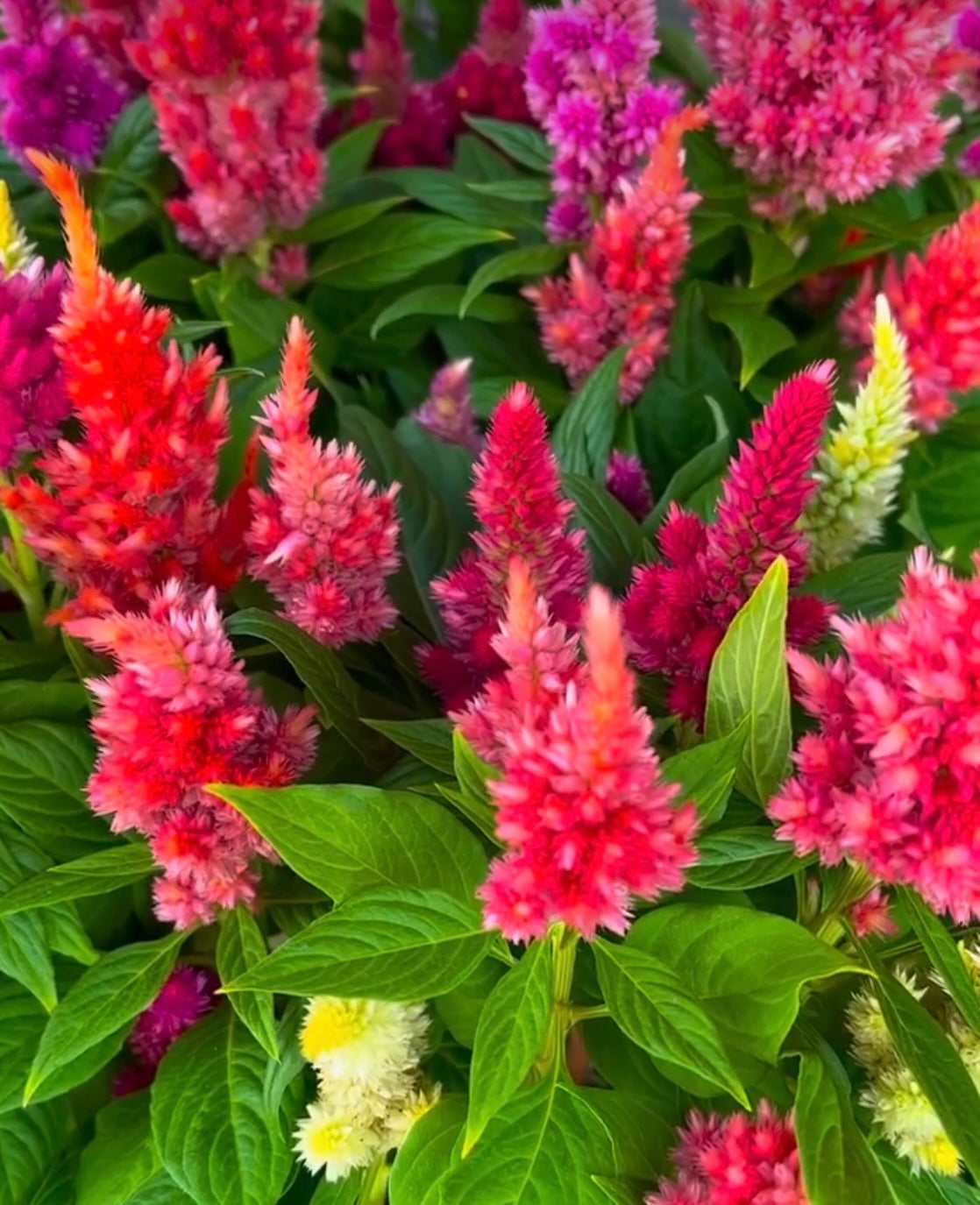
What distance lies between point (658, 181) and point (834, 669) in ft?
1.69

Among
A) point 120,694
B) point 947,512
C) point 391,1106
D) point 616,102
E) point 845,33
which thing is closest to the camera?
point 120,694

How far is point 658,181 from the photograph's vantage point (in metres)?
0.93

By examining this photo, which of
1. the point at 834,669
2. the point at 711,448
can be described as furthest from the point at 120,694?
the point at 711,448

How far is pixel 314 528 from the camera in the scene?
680 millimetres

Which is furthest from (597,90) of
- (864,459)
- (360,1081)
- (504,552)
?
(360,1081)

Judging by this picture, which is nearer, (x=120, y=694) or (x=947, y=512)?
(x=120, y=694)

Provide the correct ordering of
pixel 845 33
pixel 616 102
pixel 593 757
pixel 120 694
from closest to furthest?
1. pixel 593 757
2. pixel 120 694
3. pixel 845 33
4. pixel 616 102

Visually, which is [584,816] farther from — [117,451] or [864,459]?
[864,459]

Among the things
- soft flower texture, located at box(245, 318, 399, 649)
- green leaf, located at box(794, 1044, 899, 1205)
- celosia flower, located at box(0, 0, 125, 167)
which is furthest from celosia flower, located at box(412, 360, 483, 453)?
green leaf, located at box(794, 1044, 899, 1205)

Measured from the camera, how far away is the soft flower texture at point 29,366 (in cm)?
64

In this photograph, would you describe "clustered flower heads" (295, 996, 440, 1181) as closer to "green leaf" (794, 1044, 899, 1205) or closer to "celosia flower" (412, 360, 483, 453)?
"green leaf" (794, 1044, 899, 1205)

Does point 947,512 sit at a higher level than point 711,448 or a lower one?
lower

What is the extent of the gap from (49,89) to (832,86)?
723 millimetres

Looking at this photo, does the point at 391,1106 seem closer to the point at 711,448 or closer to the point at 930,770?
the point at 930,770
